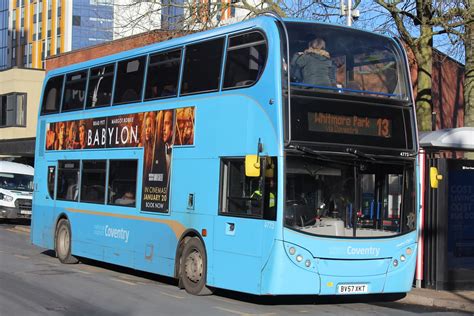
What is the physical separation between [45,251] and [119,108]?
6.68 m

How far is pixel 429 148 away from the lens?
13.2 m

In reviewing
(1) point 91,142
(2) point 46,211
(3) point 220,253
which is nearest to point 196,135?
(3) point 220,253

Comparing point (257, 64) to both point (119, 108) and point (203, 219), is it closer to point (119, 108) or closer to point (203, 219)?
point (203, 219)

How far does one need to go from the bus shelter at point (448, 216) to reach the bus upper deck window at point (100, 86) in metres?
6.60

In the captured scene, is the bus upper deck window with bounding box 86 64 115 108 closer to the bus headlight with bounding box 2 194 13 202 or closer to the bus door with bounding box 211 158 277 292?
the bus door with bounding box 211 158 277 292

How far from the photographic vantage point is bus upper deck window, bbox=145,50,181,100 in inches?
507

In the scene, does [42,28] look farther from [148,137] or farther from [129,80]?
[148,137]

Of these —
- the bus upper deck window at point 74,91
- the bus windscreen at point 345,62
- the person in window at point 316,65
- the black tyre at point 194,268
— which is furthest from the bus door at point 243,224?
the bus upper deck window at point 74,91

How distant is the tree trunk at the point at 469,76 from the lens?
1681 centimetres

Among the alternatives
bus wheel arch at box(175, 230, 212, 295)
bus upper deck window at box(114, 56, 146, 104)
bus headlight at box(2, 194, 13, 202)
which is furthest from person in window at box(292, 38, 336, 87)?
bus headlight at box(2, 194, 13, 202)

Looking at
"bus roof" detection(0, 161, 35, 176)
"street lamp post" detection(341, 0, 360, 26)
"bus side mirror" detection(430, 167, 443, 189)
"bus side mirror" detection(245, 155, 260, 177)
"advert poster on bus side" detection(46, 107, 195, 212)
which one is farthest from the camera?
"bus roof" detection(0, 161, 35, 176)

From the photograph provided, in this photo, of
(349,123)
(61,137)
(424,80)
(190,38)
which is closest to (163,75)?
(190,38)

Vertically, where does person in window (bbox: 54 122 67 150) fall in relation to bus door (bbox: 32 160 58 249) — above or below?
above

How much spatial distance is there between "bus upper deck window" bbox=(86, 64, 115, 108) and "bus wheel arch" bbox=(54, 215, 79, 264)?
2875 millimetres
